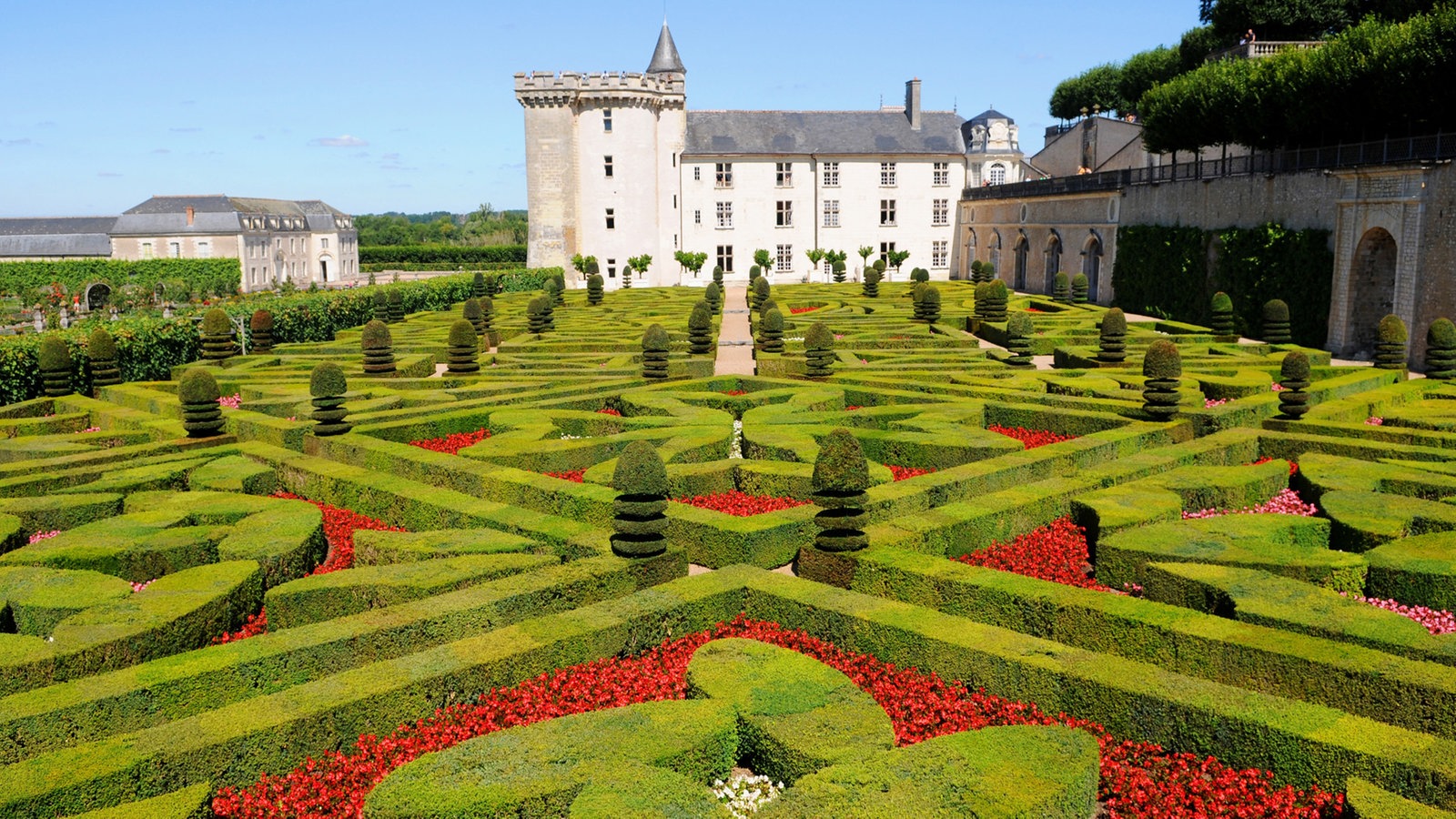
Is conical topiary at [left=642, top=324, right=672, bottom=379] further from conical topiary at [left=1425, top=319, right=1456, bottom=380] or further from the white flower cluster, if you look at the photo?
conical topiary at [left=1425, top=319, right=1456, bottom=380]

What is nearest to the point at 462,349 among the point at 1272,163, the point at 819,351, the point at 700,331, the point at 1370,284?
the point at 700,331

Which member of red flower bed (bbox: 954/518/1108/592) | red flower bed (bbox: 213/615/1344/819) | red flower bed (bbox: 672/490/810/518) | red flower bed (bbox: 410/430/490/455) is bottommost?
red flower bed (bbox: 213/615/1344/819)

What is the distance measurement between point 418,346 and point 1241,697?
24077 millimetres

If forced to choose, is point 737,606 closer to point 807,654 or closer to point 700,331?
point 807,654

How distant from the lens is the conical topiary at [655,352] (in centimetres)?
2133

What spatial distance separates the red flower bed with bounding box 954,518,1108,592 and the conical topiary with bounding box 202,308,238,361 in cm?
2074

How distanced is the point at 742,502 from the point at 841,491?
303 centimetres

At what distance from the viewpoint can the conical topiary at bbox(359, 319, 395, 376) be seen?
22188 mm

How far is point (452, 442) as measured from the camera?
55.9 feet

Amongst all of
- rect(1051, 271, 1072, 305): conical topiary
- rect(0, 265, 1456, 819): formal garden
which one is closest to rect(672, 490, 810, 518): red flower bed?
rect(0, 265, 1456, 819): formal garden

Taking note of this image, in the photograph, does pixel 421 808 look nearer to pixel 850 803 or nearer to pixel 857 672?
pixel 850 803

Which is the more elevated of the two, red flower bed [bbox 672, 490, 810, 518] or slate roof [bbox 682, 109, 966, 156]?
slate roof [bbox 682, 109, 966, 156]

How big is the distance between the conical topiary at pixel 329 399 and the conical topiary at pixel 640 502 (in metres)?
7.27

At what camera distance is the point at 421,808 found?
21.0 ft
